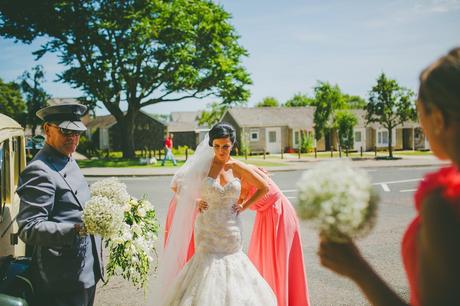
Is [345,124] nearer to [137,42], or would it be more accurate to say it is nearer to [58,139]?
[137,42]

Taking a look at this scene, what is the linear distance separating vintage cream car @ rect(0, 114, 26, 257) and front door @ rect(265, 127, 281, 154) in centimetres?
4249

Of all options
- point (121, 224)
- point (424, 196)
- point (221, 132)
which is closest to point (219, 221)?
point (221, 132)

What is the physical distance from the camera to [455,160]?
4.00 ft

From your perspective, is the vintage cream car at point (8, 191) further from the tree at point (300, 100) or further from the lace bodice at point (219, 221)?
the tree at point (300, 100)

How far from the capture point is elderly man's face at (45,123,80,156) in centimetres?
320

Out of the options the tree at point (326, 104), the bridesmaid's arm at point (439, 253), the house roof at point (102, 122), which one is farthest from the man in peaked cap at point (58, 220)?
the house roof at point (102, 122)

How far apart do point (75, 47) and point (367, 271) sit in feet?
103

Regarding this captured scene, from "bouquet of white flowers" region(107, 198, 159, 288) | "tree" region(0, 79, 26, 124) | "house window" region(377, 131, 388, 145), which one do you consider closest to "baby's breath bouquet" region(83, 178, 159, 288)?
"bouquet of white flowers" region(107, 198, 159, 288)

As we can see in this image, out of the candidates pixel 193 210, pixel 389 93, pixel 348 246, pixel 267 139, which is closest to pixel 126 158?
pixel 267 139

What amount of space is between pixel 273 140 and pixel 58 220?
43985mm

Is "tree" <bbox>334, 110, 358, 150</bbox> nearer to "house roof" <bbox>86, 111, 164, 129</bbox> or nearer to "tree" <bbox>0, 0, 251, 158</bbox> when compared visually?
"tree" <bbox>0, 0, 251, 158</bbox>

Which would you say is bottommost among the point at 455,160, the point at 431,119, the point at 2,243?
the point at 2,243

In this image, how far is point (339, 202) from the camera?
1542 millimetres

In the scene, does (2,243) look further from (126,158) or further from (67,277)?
(126,158)
